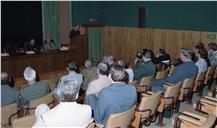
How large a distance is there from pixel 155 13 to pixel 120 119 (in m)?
9.10

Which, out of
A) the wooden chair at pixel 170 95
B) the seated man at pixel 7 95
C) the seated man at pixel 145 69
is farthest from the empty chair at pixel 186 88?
the seated man at pixel 7 95

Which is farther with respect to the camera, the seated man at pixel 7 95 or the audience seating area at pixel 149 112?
the seated man at pixel 7 95

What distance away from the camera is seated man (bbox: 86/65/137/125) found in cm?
315

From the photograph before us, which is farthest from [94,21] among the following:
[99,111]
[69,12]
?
[99,111]

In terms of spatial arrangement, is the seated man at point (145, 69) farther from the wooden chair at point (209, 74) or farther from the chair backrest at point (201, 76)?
the wooden chair at point (209, 74)

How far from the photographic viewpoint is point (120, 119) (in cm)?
289

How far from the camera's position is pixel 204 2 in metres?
10.0

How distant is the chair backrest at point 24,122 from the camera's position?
8.68 ft

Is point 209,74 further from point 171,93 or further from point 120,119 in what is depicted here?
point 120,119

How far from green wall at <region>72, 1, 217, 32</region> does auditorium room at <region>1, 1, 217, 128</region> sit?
3 centimetres

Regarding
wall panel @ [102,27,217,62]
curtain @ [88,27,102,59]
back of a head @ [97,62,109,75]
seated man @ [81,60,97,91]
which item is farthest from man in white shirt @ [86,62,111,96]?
curtain @ [88,27,102,59]

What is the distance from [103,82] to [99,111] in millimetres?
906

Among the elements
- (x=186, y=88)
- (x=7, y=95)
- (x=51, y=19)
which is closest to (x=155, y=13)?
(x=51, y=19)

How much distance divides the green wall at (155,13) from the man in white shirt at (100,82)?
6.76 m
